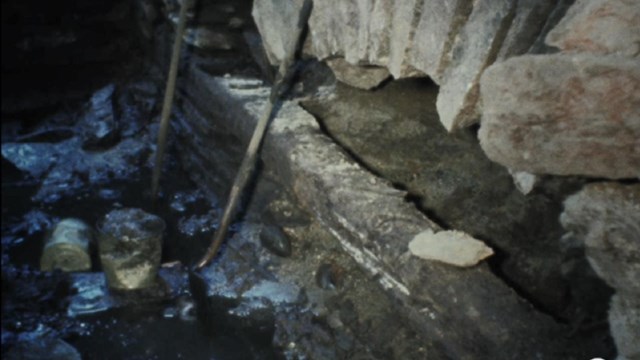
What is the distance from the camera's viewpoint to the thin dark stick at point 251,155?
105 inches

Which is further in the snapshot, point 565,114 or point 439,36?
point 439,36

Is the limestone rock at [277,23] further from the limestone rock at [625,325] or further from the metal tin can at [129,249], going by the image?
the limestone rock at [625,325]

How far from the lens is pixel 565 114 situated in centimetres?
146

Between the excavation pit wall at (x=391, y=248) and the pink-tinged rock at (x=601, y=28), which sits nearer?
Answer: the pink-tinged rock at (x=601, y=28)

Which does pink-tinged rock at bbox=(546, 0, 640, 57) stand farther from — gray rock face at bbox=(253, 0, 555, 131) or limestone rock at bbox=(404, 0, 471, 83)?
limestone rock at bbox=(404, 0, 471, 83)

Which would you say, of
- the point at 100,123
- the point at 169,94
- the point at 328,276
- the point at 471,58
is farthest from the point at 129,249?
the point at 100,123

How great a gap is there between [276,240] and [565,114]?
5.06ft

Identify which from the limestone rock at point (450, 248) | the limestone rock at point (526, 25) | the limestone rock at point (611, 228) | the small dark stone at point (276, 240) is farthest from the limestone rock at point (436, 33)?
the small dark stone at point (276, 240)

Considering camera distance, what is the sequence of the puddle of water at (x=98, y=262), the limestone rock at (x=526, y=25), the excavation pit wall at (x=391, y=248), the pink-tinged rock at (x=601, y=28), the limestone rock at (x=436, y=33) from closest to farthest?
the pink-tinged rock at (x=601, y=28), the excavation pit wall at (x=391, y=248), the limestone rock at (x=526, y=25), the limestone rock at (x=436, y=33), the puddle of water at (x=98, y=262)

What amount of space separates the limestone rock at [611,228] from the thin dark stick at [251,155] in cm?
157

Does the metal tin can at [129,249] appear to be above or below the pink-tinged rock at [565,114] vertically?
below

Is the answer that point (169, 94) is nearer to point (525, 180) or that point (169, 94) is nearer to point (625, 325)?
point (525, 180)

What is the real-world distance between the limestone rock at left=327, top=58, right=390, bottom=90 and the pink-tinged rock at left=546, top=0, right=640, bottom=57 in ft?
4.52

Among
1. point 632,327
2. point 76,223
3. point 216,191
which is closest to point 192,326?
point 76,223
